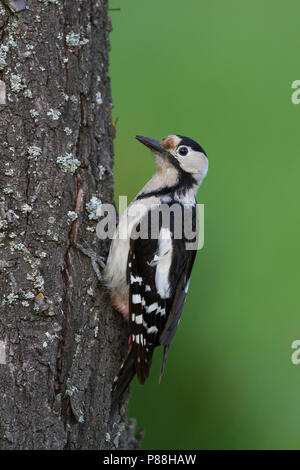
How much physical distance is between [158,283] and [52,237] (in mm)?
618

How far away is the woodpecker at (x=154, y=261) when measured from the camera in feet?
8.78

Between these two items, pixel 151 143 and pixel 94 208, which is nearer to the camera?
pixel 94 208

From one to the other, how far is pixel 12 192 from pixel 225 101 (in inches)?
56.2

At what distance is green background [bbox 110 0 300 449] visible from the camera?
2.98 m

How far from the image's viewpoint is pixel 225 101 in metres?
3.32

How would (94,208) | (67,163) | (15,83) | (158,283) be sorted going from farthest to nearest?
(158,283)
(94,208)
(67,163)
(15,83)

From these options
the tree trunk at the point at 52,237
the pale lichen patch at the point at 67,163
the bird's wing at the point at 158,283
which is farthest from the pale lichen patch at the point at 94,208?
the bird's wing at the point at 158,283

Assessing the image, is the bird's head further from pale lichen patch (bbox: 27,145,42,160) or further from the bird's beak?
pale lichen patch (bbox: 27,145,42,160)

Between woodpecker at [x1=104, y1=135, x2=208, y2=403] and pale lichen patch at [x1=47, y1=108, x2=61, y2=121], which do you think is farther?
woodpecker at [x1=104, y1=135, x2=208, y2=403]

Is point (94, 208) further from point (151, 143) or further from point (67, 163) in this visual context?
point (151, 143)

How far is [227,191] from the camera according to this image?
3.13 metres

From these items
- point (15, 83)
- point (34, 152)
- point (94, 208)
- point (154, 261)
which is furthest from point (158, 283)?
point (15, 83)

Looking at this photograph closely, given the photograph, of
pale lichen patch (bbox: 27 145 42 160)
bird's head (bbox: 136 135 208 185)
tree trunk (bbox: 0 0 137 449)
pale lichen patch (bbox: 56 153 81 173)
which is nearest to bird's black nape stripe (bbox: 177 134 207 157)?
bird's head (bbox: 136 135 208 185)

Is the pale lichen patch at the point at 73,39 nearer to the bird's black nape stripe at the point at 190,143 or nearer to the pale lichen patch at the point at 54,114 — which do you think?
the pale lichen patch at the point at 54,114
